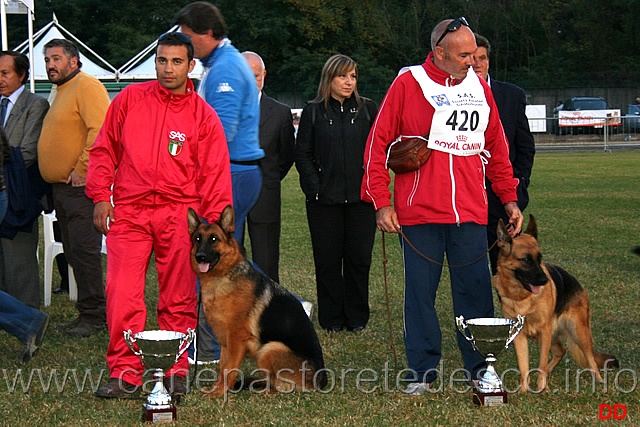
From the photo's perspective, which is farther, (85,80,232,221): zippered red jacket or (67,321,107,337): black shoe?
(67,321,107,337): black shoe

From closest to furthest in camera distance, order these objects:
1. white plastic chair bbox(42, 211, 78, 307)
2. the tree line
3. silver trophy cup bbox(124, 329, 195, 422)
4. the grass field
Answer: silver trophy cup bbox(124, 329, 195, 422) < the grass field < white plastic chair bbox(42, 211, 78, 307) < the tree line

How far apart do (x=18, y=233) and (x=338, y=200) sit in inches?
97.5

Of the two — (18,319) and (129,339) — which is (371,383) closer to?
(129,339)

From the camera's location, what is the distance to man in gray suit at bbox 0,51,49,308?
719 centimetres

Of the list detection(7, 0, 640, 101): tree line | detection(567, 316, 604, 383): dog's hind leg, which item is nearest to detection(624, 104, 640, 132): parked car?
detection(7, 0, 640, 101): tree line

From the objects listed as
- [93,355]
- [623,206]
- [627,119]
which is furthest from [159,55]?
[627,119]

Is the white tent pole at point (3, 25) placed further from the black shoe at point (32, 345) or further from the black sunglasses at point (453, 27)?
the black sunglasses at point (453, 27)

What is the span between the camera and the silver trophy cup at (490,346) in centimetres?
479

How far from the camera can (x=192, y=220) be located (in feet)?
16.6

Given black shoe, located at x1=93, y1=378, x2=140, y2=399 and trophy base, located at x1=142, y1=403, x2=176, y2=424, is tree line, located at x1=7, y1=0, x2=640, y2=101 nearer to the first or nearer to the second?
black shoe, located at x1=93, y1=378, x2=140, y2=399

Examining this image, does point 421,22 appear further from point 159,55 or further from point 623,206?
point 159,55

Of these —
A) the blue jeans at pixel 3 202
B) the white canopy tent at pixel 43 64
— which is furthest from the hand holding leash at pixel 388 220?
the white canopy tent at pixel 43 64

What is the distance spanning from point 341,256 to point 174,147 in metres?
2.74

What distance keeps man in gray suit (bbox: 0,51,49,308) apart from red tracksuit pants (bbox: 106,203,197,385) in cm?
237
